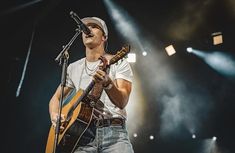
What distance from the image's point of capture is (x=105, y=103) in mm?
2865

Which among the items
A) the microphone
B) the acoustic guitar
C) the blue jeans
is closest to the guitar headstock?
the acoustic guitar

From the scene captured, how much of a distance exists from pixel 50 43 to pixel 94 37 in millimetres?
5043

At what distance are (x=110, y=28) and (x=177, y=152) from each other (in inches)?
265

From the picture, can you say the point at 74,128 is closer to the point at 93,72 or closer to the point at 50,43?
the point at 93,72

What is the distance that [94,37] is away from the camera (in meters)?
3.12

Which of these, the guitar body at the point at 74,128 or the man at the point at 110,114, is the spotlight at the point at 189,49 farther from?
the guitar body at the point at 74,128

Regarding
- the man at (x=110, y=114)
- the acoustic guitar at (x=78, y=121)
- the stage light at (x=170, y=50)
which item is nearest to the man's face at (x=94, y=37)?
the man at (x=110, y=114)

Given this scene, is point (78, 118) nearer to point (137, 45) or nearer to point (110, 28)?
point (110, 28)

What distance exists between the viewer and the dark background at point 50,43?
7.01 m

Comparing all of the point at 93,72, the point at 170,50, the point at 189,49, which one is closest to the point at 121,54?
the point at 93,72

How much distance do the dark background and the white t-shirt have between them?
3910 millimetres

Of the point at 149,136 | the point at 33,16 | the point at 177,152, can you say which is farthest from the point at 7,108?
the point at 177,152

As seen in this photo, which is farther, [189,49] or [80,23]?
[189,49]

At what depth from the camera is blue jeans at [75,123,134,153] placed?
270 centimetres
